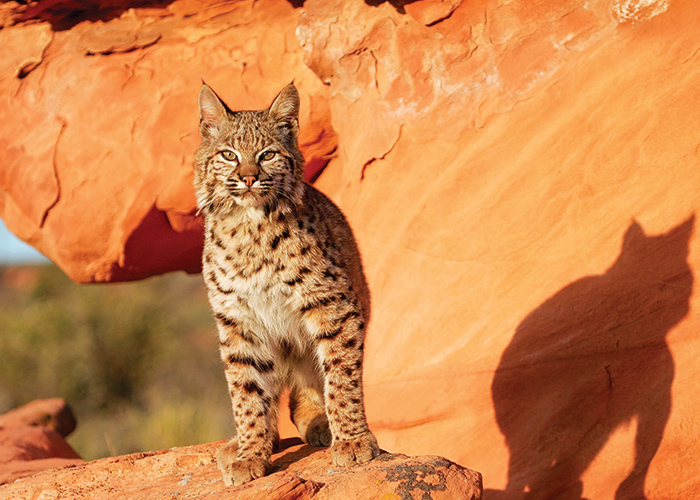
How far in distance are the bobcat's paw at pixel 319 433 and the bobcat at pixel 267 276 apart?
354 mm

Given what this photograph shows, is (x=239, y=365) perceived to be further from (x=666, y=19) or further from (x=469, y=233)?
(x=666, y=19)

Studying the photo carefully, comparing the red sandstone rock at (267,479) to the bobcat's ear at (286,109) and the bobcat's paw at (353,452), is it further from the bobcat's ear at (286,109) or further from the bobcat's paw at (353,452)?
the bobcat's ear at (286,109)

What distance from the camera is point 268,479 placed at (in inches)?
145

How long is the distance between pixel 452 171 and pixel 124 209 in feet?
11.6

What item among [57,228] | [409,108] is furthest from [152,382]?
[409,108]

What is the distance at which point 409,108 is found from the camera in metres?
6.33

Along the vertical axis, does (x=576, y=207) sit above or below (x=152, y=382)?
above

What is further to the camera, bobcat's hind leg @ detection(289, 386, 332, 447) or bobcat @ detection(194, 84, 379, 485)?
bobcat's hind leg @ detection(289, 386, 332, 447)

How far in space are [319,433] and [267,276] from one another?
3.80ft

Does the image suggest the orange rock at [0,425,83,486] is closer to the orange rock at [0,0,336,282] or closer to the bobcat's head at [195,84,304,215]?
the orange rock at [0,0,336,282]

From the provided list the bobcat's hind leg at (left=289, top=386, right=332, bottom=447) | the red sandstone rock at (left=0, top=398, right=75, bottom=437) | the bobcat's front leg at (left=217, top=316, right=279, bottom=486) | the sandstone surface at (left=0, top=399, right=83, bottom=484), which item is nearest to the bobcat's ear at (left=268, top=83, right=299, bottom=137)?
the bobcat's front leg at (left=217, top=316, right=279, bottom=486)

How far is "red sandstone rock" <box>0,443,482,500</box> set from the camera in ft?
11.2

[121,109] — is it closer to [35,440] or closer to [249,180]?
[35,440]

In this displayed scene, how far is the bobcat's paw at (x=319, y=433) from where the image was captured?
466 centimetres
